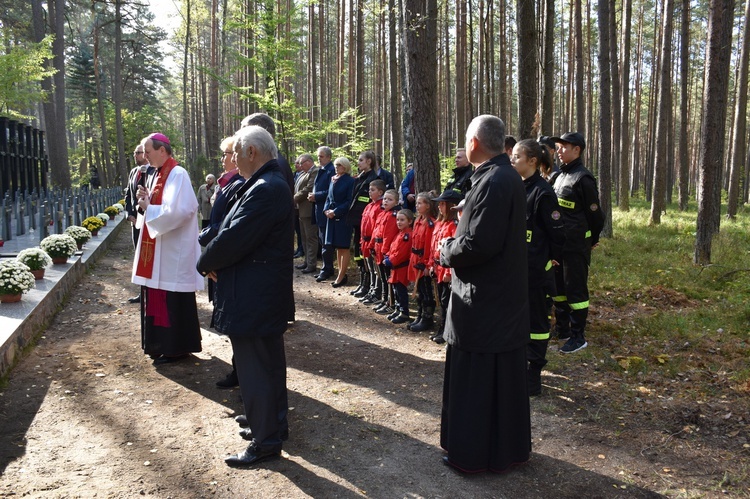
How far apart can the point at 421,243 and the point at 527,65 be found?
3280 millimetres

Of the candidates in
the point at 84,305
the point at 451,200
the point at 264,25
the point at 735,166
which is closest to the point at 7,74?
the point at 264,25

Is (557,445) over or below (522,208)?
below

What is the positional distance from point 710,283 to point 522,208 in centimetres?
711

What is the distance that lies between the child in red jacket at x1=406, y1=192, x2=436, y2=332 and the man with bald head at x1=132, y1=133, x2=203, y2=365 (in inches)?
106

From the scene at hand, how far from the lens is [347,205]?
9953 millimetres

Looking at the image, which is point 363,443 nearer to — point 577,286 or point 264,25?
point 577,286

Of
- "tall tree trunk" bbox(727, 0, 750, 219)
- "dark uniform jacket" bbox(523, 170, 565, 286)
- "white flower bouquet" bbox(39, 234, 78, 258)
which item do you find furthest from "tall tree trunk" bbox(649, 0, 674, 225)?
"white flower bouquet" bbox(39, 234, 78, 258)

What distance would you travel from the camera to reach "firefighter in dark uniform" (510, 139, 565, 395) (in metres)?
4.99

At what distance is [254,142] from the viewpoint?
154 inches

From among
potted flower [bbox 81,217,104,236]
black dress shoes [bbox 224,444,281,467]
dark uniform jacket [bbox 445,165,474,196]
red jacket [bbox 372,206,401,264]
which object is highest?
dark uniform jacket [bbox 445,165,474,196]

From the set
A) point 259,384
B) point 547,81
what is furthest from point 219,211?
point 547,81

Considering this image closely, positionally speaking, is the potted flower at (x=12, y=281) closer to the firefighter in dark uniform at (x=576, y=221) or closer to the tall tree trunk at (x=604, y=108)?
the firefighter in dark uniform at (x=576, y=221)

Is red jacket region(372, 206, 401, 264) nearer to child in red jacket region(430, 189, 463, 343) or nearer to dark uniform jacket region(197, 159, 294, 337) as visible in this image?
child in red jacket region(430, 189, 463, 343)

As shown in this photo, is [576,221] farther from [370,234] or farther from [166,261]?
[166,261]
